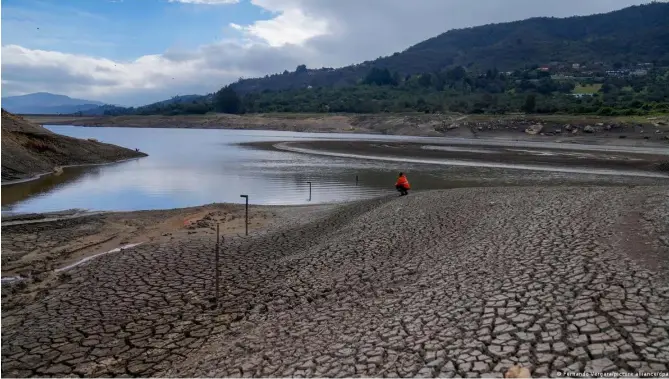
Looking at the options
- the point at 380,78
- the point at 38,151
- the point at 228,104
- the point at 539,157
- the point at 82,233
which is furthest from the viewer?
the point at 380,78

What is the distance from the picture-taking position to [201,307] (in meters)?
9.71

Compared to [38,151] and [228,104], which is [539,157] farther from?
[228,104]

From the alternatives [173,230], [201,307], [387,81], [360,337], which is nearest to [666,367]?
[360,337]

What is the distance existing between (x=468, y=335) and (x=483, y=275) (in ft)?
8.48

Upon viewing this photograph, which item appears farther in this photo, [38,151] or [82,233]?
[38,151]

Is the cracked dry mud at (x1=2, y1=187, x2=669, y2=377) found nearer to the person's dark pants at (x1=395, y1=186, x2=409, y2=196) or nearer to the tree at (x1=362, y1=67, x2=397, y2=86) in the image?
the person's dark pants at (x1=395, y1=186, x2=409, y2=196)

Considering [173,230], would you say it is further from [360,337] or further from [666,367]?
[666,367]

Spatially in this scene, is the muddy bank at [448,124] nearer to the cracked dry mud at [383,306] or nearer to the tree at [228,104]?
the tree at [228,104]

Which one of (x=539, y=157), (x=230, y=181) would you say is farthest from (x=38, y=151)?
(x=539, y=157)

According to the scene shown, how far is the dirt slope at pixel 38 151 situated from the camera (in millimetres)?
29469

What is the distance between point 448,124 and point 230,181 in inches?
2346

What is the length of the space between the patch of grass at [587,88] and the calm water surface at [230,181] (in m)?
103

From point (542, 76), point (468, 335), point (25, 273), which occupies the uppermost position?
point (542, 76)

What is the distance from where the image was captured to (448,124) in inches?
3263
